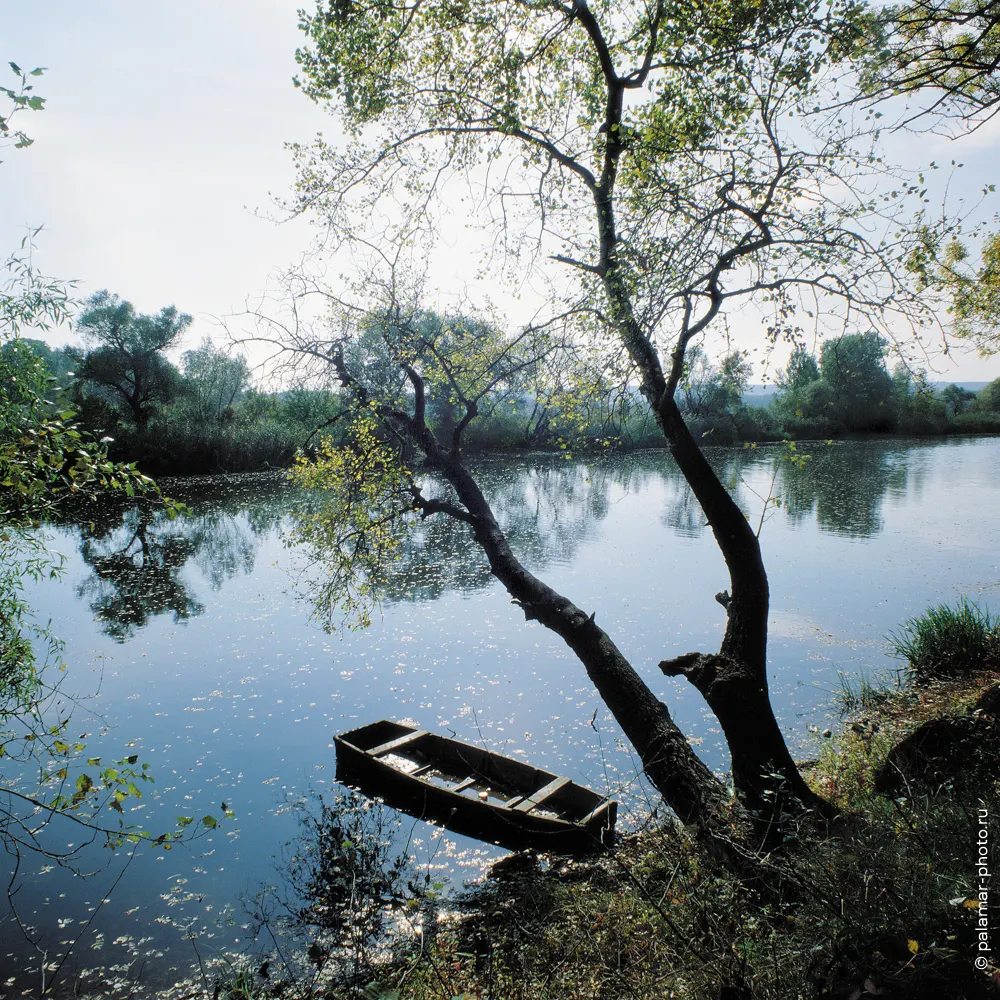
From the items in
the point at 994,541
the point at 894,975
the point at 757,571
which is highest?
the point at 757,571

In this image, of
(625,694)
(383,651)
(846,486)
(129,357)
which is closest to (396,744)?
(625,694)

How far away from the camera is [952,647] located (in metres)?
9.38

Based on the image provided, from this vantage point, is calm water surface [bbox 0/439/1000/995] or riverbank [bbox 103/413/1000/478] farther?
riverbank [bbox 103/413/1000/478]

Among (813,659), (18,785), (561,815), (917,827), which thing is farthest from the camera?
(813,659)

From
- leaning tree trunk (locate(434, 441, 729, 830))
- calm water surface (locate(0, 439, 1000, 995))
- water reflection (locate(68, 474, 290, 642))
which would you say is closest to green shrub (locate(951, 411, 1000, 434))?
calm water surface (locate(0, 439, 1000, 995))

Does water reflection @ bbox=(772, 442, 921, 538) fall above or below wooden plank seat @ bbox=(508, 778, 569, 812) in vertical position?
above

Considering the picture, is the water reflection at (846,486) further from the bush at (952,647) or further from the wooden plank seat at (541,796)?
the wooden plank seat at (541,796)

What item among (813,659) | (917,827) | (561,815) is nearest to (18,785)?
(561,815)

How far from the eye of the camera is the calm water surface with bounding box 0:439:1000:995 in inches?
267

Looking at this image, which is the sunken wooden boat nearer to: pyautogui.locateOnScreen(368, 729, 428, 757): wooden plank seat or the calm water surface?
pyautogui.locateOnScreen(368, 729, 428, 757): wooden plank seat

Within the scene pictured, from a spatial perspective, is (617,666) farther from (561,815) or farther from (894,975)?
(894,975)

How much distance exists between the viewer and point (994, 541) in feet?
58.9

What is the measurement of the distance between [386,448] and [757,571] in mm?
4496

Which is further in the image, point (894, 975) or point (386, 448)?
point (386, 448)
